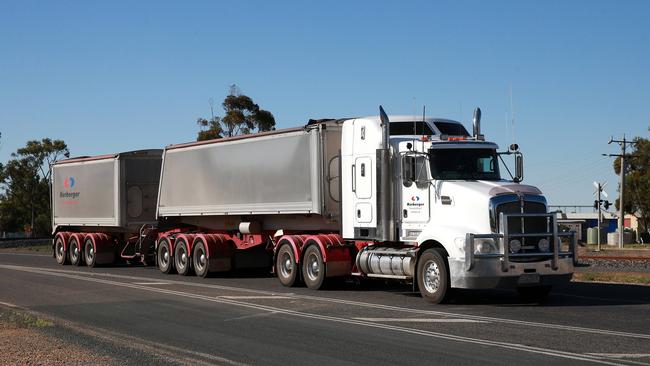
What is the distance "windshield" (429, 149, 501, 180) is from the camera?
1675 centimetres

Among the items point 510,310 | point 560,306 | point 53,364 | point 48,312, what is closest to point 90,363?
point 53,364

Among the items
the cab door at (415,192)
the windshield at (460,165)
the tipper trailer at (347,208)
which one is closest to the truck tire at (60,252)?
the tipper trailer at (347,208)

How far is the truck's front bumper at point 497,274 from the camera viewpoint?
1514 centimetres

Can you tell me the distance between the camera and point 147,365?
9.99 meters

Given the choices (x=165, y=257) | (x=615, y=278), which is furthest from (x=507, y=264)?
(x=165, y=257)

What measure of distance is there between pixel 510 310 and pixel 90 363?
25.2ft

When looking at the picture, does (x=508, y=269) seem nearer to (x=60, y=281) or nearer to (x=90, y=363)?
(x=90, y=363)

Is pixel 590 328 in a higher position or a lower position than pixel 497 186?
lower

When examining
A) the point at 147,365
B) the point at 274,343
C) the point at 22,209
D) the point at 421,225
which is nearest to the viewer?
the point at 147,365

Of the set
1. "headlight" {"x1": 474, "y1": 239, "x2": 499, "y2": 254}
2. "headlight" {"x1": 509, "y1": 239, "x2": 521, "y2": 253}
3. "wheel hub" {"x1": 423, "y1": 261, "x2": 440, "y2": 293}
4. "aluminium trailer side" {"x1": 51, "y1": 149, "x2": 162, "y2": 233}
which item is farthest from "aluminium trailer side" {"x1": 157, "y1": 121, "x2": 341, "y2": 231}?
"headlight" {"x1": 509, "y1": 239, "x2": 521, "y2": 253}

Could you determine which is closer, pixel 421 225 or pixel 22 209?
pixel 421 225

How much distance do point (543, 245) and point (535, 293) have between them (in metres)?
1.35

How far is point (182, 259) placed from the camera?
2581cm

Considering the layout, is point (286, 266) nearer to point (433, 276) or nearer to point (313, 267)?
point (313, 267)
